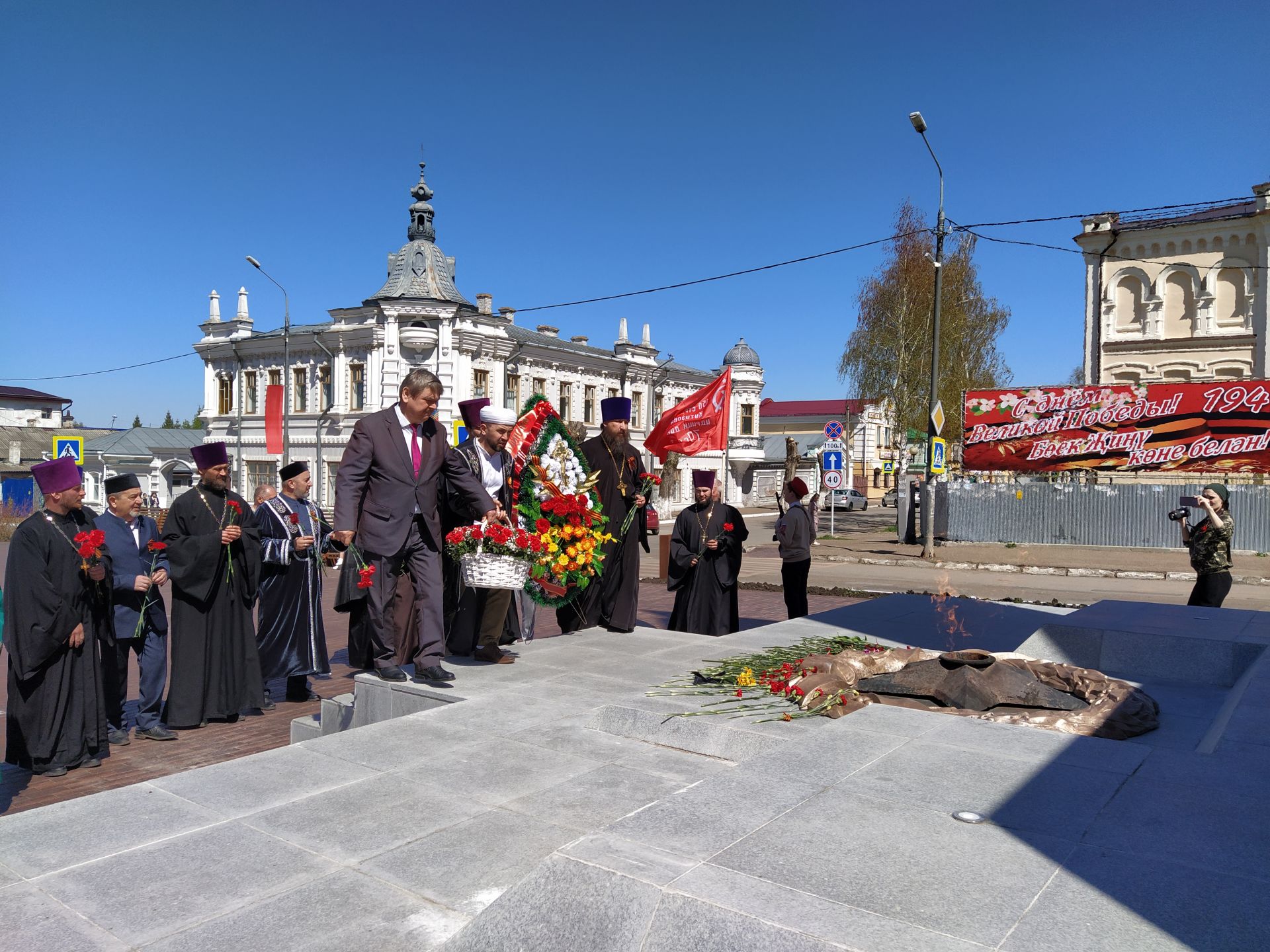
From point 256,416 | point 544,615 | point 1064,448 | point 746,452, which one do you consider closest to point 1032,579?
point 1064,448

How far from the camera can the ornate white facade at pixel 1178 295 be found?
32.6 m

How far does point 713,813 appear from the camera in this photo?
3.42m

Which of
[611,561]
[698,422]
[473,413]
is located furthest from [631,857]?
[698,422]

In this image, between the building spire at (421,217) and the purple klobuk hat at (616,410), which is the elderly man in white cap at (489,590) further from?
the building spire at (421,217)

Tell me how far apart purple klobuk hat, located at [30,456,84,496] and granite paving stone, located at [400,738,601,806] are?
322 centimetres

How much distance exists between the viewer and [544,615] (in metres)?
13.6

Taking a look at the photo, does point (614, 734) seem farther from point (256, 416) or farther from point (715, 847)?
point (256, 416)

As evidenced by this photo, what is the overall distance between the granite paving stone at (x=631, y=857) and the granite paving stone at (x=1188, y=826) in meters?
1.40

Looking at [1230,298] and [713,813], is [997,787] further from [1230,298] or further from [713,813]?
[1230,298]

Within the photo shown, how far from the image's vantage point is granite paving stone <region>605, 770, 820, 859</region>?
3.17 metres

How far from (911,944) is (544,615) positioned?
11.4 meters

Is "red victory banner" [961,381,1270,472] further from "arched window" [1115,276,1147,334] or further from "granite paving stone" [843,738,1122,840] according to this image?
"granite paving stone" [843,738,1122,840]

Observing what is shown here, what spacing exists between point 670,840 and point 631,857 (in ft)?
0.78

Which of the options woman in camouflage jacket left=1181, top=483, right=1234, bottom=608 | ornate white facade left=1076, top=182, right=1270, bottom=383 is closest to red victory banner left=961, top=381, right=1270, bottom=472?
ornate white facade left=1076, top=182, right=1270, bottom=383
